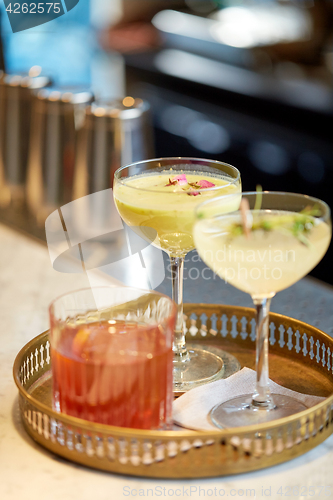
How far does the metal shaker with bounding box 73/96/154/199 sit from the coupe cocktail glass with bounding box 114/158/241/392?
1.95 ft

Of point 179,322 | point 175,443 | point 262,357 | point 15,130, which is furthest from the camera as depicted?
point 15,130

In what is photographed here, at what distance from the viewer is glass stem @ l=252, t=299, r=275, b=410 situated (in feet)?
2.40

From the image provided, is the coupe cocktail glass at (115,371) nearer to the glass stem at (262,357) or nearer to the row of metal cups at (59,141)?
the glass stem at (262,357)

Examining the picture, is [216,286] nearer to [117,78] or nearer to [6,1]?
[6,1]

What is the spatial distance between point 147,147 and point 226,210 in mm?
961

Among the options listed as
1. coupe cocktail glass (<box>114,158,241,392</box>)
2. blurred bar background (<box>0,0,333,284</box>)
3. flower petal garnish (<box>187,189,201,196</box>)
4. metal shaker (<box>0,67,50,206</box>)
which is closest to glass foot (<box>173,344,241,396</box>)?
coupe cocktail glass (<box>114,158,241,392</box>)

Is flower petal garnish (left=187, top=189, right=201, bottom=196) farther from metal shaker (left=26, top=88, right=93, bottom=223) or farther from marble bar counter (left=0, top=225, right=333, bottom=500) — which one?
metal shaker (left=26, top=88, right=93, bottom=223)

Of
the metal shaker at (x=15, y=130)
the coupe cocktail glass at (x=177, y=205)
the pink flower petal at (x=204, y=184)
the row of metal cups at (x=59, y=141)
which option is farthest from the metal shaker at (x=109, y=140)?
the pink flower petal at (x=204, y=184)

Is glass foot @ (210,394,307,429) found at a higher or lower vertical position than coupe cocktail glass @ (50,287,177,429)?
lower

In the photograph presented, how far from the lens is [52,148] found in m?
1.68

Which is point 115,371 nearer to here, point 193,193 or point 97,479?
point 97,479

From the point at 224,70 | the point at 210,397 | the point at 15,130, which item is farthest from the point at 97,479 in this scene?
the point at 224,70

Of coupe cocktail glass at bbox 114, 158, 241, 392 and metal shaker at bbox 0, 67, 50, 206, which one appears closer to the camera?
coupe cocktail glass at bbox 114, 158, 241, 392

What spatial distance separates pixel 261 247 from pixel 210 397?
222mm
